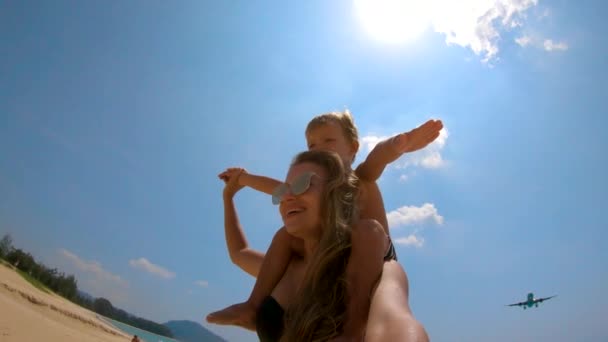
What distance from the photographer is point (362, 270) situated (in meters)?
1.30

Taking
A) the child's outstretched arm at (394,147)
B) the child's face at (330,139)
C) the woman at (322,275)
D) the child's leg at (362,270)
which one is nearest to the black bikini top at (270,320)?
the woman at (322,275)

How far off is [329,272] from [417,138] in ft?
3.77

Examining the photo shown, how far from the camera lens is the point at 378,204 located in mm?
2041

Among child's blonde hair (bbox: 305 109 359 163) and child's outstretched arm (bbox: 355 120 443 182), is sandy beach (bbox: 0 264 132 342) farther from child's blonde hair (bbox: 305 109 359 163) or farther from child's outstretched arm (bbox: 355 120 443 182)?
child's outstretched arm (bbox: 355 120 443 182)

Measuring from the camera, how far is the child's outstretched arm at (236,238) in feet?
8.55

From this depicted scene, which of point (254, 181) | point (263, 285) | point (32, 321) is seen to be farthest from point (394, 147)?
point (32, 321)

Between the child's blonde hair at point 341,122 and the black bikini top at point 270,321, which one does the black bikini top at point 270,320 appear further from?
the child's blonde hair at point 341,122

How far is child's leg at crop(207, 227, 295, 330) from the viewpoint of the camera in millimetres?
1711

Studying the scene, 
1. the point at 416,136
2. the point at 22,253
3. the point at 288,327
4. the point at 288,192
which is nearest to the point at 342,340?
the point at 288,327

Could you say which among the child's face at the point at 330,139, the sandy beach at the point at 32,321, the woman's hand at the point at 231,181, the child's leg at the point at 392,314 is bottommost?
the sandy beach at the point at 32,321

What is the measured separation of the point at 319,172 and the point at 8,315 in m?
23.6

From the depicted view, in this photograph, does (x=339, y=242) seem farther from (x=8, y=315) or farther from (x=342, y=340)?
(x=8, y=315)

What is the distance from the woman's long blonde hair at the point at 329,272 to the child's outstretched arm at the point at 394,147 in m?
0.38

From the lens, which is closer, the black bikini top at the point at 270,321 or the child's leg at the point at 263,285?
the black bikini top at the point at 270,321
